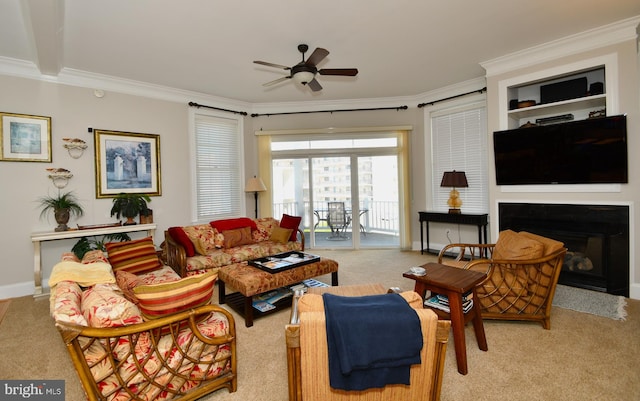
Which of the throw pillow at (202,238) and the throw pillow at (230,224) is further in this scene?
the throw pillow at (230,224)

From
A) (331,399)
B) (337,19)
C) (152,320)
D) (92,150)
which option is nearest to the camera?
(331,399)

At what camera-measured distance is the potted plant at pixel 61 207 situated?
3848 mm

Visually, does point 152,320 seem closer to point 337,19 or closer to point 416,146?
point 337,19

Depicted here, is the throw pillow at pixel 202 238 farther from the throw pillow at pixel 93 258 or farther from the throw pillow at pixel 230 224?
the throw pillow at pixel 93 258

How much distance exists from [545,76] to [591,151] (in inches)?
43.0

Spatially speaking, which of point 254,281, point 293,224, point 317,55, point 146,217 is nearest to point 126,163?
point 146,217

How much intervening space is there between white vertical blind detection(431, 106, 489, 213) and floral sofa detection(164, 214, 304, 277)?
281 cm

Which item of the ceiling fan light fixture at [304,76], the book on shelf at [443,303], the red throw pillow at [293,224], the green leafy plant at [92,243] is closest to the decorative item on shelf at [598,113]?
the book on shelf at [443,303]

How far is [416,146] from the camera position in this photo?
5.79 meters

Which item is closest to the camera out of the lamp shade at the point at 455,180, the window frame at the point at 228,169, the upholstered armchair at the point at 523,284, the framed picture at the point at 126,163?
the upholstered armchair at the point at 523,284

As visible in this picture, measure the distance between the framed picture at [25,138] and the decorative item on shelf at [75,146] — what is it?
7.2 inches

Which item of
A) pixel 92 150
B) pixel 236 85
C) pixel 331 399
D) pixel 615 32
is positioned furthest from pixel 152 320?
pixel 615 32

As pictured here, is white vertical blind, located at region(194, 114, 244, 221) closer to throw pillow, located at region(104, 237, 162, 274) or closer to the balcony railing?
the balcony railing

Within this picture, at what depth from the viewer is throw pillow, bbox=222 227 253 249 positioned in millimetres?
4391
